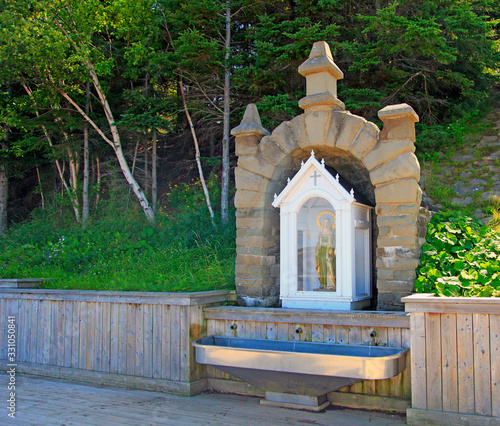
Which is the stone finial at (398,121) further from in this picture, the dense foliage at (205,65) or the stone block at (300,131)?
the dense foliage at (205,65)

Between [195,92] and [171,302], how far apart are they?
7.08m

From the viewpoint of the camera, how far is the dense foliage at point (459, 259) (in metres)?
4.47

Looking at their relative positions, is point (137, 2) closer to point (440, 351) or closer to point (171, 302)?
point (171, 302)

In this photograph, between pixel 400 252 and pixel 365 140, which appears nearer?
pixel 400 252

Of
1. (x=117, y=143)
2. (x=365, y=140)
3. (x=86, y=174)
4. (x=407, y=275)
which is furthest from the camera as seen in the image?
(x=86, y=174)

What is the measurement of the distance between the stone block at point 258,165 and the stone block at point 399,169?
4.26 feet

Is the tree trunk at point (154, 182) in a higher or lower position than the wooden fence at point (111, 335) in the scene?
higher

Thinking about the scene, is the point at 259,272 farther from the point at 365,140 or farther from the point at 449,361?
the point at 449,361

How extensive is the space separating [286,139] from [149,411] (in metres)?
3.38

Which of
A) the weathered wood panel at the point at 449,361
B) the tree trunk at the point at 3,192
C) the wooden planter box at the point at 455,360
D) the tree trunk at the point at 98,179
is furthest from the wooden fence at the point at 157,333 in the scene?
the tree trunk at the point at 3,192

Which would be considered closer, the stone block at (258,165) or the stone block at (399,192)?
the stone block at (399,192)

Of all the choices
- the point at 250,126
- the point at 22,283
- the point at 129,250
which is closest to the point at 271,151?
the point at 250,126

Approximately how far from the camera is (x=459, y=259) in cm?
495

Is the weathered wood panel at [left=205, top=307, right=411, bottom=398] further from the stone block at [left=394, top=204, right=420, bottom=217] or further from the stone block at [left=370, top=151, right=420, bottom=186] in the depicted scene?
the stone block at [left=370, top=151, right=420, bottom=186]
